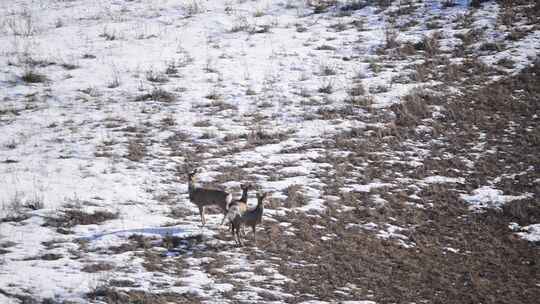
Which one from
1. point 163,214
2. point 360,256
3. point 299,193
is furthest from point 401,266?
point 163,214

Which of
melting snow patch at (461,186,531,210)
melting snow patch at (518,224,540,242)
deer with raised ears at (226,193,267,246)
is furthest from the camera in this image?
melting snow patch at (461,186,531,210)

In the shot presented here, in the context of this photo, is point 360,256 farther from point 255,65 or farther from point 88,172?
point 255,65

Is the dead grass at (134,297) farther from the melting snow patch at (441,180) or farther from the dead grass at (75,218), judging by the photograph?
the melting snow patch at (441,180)

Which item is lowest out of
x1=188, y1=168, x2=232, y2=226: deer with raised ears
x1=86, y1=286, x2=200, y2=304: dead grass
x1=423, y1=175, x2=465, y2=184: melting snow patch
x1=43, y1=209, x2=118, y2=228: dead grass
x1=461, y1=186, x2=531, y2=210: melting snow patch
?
x1=461, y1=186, x2=531, y2=210: melting snow patch

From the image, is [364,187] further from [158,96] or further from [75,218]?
[158,96]

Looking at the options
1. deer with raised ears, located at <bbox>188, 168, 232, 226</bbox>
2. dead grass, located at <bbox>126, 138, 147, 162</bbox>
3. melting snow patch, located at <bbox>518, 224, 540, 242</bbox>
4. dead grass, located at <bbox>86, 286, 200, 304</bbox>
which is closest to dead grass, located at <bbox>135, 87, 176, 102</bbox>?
dead grass, located at <bbox>126, 138, 147, 162</bbox>

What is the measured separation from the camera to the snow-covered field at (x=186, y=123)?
31.8 feet

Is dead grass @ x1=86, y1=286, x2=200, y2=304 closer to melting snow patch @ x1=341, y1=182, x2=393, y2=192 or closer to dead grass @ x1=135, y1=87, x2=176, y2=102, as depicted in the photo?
melting snow patch @ x1=341, y1=182, x2=393, y2=192

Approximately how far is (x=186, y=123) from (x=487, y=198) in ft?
24.8

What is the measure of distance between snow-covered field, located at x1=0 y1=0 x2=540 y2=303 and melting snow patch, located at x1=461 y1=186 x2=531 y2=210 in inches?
1.8

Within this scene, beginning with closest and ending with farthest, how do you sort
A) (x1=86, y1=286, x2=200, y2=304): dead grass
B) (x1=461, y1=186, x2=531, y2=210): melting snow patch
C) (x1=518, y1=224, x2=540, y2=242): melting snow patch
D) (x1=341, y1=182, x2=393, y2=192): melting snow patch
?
(x1=86, y1=286, x2=200, y2=304): dead grass → (x1=518, y1=224, x2=540, y2=242): melting snow patch → (x1=461, y1=186, x2=531, y2=210): melting snow patch → (x1=341, y1=182, x2=393, y2=192): melting snow patch

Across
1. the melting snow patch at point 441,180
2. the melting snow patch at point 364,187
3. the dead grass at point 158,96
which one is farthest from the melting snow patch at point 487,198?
the dead grass at point 158,96

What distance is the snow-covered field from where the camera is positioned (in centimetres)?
970

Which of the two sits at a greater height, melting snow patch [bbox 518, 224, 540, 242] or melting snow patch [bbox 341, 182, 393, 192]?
melting snow patch [bbox 341, 182, 393, 192]
